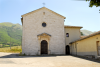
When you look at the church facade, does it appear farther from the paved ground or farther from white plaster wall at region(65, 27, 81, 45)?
the paved ground

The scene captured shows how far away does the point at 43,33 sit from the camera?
19.0 meters

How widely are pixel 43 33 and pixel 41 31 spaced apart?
648mm

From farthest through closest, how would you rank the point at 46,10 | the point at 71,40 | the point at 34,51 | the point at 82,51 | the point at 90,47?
the point at 71,40 < the point at 46,10 < the point at 34,51 < the point at 82,51 < the point at 90,47

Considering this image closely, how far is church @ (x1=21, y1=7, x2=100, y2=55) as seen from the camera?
1891 centimetres

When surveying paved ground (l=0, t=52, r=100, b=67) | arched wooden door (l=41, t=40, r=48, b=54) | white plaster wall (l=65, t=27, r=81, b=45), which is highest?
white plaster wall (l=65, t=27, r=81, b=45)

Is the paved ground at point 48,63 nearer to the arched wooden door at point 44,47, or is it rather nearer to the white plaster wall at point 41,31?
the white plaster wall at point 41,31

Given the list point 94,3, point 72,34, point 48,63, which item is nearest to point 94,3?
point 94,3

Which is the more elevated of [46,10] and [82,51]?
[46,10]

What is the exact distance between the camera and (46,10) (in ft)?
66.0

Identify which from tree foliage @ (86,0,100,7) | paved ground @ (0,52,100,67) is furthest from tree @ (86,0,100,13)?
paved ground @ (0,52,100,67)

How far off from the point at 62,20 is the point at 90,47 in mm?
8276

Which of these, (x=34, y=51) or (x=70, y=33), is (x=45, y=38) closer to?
(x=34, y=51)

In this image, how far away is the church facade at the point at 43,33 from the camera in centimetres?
1891

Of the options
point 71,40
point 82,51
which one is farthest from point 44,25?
point 82,51
